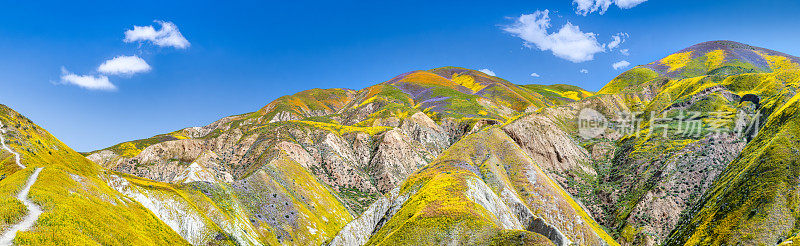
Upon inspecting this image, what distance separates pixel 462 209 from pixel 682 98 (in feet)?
344

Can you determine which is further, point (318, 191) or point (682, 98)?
point (682, 98)

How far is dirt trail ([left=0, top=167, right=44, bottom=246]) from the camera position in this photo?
2000 cm

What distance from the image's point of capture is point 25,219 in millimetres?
22656

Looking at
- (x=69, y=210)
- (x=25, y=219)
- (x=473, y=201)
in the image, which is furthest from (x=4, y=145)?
(x=473, y=201)

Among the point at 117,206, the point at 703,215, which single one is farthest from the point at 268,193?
the point at 703,215

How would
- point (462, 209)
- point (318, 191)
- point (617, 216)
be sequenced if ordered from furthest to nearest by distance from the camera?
point (318, 191) → point (617, 216) → point (462, 209)

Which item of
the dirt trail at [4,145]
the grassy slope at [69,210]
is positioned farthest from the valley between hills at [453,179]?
the dirt trail at [4,145]

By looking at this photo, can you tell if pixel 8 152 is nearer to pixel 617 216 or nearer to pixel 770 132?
pixel 617 216

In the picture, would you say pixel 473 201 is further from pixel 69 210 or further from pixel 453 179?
pixel 69 210

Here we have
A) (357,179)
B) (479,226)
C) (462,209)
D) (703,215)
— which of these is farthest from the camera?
(357,179)

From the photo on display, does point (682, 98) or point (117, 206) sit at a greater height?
point (682, 98)

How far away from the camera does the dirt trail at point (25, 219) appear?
2000cm

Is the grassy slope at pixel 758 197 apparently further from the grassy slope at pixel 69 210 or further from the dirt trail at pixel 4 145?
the dirt trail at pixel 4 145

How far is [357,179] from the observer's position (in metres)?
102
